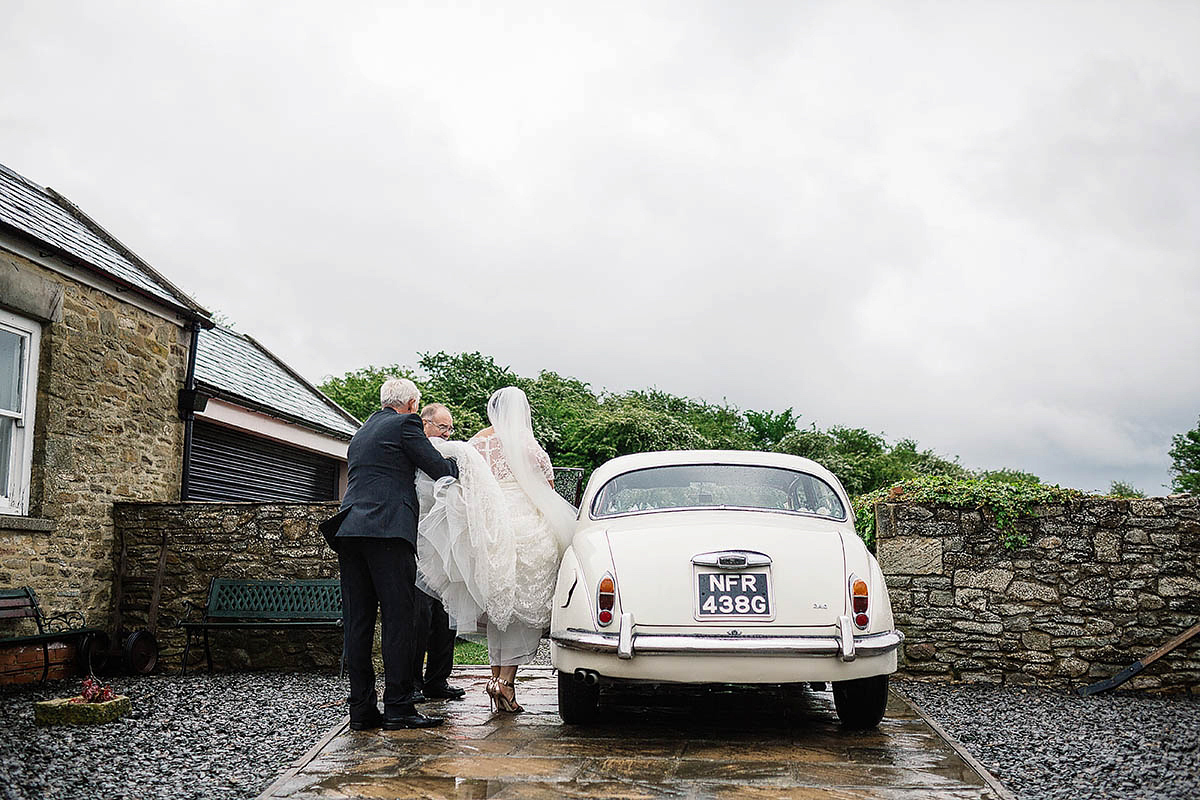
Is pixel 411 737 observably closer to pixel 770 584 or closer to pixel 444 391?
pixel 770 584

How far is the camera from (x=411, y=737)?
575 centimetres

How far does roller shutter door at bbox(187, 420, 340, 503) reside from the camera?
44.3ft

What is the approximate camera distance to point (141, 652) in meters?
9.41

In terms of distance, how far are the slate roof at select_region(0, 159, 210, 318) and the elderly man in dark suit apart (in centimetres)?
486

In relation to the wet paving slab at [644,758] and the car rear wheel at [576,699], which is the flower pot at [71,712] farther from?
the car rear wheel at [576,699]

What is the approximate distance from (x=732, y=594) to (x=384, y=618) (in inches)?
84.6

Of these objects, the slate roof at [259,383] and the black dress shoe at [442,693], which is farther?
the slate roof at [259,383]

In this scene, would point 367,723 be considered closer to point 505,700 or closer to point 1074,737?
point 505,700

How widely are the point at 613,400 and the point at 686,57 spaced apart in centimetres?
1572

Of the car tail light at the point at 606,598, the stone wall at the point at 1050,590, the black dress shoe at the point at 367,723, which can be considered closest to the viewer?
the car tail light at the point at 606,598

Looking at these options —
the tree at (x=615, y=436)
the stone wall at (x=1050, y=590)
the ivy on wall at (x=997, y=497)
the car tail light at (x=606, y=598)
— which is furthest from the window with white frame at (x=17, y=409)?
the tree at (x=615, y=436)

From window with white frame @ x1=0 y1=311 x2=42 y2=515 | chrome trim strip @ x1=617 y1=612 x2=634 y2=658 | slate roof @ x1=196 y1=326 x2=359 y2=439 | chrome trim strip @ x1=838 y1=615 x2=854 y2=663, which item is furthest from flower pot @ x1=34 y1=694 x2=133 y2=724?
slate roof @ x1=196 y1=326 x2=359 y2=439

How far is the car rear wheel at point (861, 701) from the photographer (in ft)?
19.5

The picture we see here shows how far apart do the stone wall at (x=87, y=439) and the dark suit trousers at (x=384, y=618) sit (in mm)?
4349
